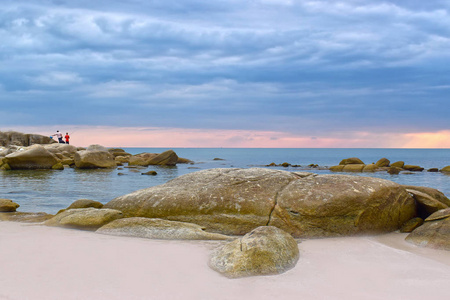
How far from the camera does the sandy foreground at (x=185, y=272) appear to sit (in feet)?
13.5

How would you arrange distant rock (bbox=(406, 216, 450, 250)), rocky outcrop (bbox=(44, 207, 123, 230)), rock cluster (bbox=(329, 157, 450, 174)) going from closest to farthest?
distant rock (bbox=(406, 216, 450, 250)), rocky outcrop (bbox=(44, 207, 123, 230)), rock cluster (bbox=(329, 157, 450, 174))

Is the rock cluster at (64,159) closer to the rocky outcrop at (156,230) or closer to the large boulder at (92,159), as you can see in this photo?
the large boulder at (92,159)

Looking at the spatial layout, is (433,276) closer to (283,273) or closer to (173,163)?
(283,273)

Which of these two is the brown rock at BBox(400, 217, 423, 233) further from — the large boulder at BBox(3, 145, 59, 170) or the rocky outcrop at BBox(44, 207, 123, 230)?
the large boulder at BBox(3, 145, 59, 170)

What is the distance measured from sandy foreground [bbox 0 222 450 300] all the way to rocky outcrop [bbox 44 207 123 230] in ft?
3.58

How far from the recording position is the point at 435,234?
21.4 ft

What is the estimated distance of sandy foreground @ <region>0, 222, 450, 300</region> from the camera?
4.11 meters

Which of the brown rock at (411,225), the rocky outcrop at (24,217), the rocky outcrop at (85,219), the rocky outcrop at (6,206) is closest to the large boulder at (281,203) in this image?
the brown rock at (411,225)

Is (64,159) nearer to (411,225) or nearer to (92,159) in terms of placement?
(92,159)

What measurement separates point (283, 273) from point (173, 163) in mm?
40570

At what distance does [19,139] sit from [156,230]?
51.7 meters

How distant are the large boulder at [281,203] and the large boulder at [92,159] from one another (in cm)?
2709

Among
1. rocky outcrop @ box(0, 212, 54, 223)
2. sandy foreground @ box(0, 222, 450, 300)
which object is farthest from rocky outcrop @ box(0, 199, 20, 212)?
sandy foreground @ box(0, 222, 450, 300)

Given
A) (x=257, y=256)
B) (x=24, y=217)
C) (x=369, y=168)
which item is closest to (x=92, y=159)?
(x=369, y=168)
